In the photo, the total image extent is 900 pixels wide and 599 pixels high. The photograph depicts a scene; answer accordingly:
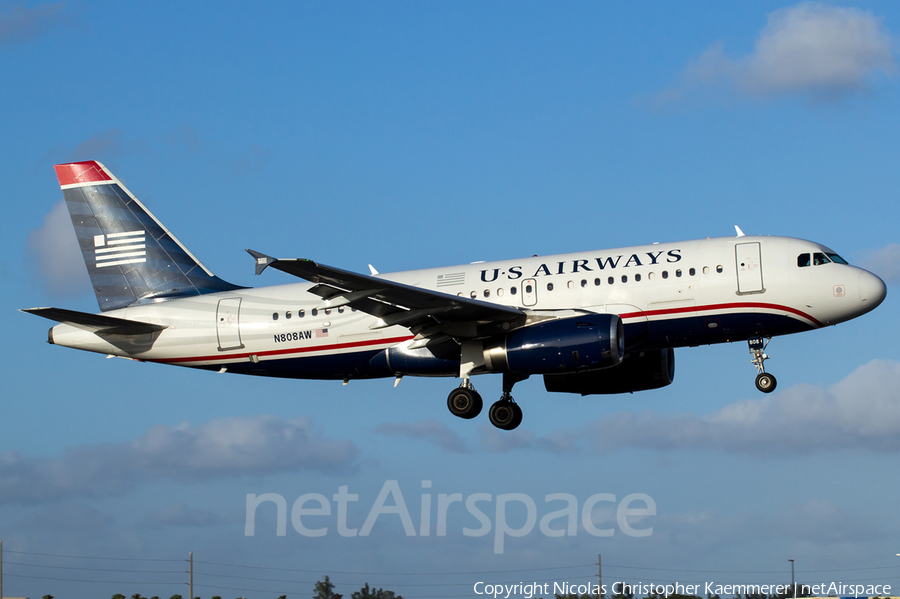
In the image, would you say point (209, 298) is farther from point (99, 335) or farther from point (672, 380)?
point (672, 380)

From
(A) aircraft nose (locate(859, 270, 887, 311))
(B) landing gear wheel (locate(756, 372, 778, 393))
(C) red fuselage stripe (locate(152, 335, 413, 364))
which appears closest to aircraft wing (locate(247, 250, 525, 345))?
(C) red fuselage stripe (locate(152, 335, 413, 364))

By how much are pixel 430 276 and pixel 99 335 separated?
11.7 meters

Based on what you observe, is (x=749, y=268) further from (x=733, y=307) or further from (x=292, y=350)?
(x=292, y=350)

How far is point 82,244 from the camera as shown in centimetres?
3972

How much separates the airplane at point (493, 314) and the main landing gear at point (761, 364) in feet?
0.15

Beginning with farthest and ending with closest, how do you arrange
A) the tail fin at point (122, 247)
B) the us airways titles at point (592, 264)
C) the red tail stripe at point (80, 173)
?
the red tail stripe at point (80, 173) < the tail fin at point (122, 247) < the us airways titles at point (592, 264)

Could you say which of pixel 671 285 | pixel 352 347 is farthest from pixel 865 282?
pixel 352 347

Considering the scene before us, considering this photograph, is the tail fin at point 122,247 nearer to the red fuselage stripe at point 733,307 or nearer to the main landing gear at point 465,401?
the main landing gear at point 465,401

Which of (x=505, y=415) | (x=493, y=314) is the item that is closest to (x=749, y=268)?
(x=493, y=314)

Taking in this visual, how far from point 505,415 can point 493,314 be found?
4.88 metres

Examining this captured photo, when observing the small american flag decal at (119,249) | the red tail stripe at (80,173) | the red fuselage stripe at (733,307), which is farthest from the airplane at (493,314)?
the red tail stripe at (80,173)

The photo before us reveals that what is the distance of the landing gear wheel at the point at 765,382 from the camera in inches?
1258

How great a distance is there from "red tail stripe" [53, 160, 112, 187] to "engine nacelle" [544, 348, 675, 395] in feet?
61.0

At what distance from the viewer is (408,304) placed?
3092 centimetres
